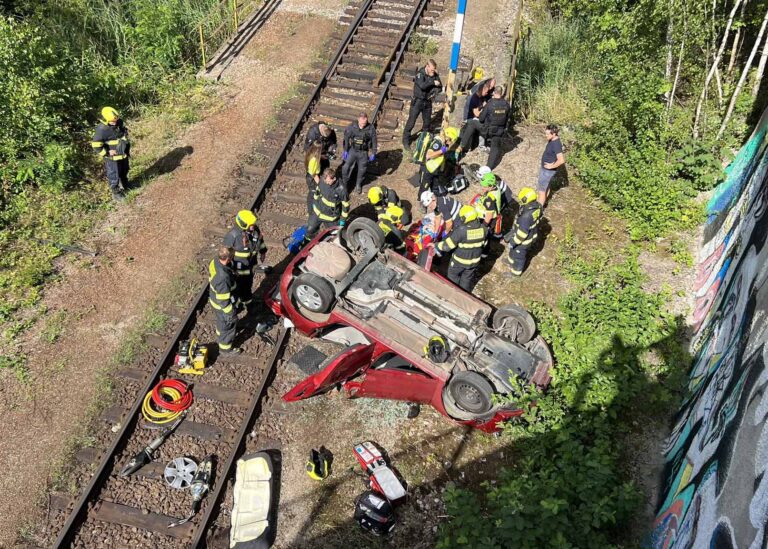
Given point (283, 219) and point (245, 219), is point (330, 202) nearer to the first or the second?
point (245, 219)

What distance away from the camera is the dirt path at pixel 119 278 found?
7.52m

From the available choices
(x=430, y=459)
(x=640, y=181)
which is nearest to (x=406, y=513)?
(x=430, y=459)

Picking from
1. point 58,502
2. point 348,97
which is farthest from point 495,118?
point 58,502

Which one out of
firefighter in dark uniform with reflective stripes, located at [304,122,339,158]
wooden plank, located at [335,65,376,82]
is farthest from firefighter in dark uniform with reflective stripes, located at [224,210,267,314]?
wooden plank, located at [335,65,376,82]

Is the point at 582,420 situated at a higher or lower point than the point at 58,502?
higher

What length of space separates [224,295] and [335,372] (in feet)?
6.26

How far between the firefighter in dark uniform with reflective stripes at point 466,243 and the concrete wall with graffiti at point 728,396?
3251mm

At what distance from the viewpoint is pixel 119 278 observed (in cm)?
969

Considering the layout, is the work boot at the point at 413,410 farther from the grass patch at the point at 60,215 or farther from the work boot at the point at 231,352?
the grass patch at the point at 60,215

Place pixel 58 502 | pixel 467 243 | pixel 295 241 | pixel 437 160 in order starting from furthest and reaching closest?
pixel 437 160
pixel 295 241
pixel 467 243
pixel 58 502

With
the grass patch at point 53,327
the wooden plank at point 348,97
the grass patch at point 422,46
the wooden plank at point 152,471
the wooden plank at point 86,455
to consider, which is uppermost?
the grass patch at point 422,46

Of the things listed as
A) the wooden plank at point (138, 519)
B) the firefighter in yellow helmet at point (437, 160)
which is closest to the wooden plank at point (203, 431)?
the wooden plank at point (138, 519)

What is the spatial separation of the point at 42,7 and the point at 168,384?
1193 centimetres

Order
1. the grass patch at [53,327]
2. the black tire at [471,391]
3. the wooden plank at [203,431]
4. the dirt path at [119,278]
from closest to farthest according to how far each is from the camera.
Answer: the black tire at [471,391], the dirt path at [119,278], the wooden plank at [203,431], the grass patch at [53,327]
